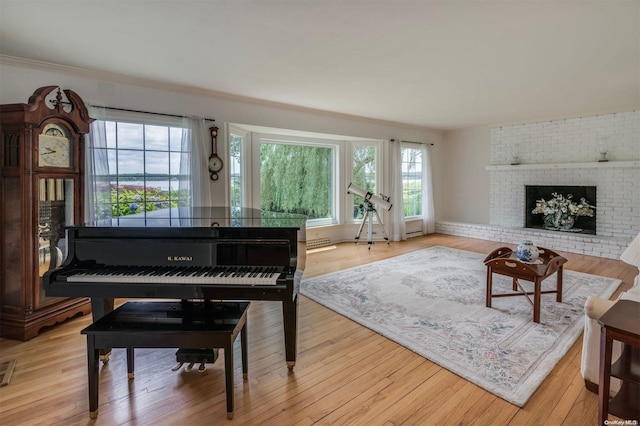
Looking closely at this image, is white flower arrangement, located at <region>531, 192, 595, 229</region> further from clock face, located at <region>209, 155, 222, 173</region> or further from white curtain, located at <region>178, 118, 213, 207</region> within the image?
white curtain, located at <region>178, 118, 213, 207</region>

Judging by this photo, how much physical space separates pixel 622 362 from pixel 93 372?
8.57 ft

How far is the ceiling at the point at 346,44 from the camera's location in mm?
2152

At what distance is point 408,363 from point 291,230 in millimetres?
1250

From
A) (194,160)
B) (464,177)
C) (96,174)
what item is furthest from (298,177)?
(464,177)

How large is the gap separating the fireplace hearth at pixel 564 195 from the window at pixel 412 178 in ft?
6.79

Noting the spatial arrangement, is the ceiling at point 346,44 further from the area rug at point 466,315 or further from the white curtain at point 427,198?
the white curtain at point 427,198

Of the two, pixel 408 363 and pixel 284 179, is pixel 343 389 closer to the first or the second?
pixel 408 363

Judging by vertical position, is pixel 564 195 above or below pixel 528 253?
above

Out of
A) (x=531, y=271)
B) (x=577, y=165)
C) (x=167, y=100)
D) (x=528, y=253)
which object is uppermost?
(x=167, y=100)

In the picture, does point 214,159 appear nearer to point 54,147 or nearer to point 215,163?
point 215,163

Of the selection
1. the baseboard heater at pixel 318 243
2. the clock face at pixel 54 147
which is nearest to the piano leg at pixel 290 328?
the clock face at pixel 54 147

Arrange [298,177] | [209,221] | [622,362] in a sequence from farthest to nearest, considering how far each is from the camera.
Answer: [298,177], [209,221], [622,362]

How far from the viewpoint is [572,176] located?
577 centimetres

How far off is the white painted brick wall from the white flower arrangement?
8.9 inches
